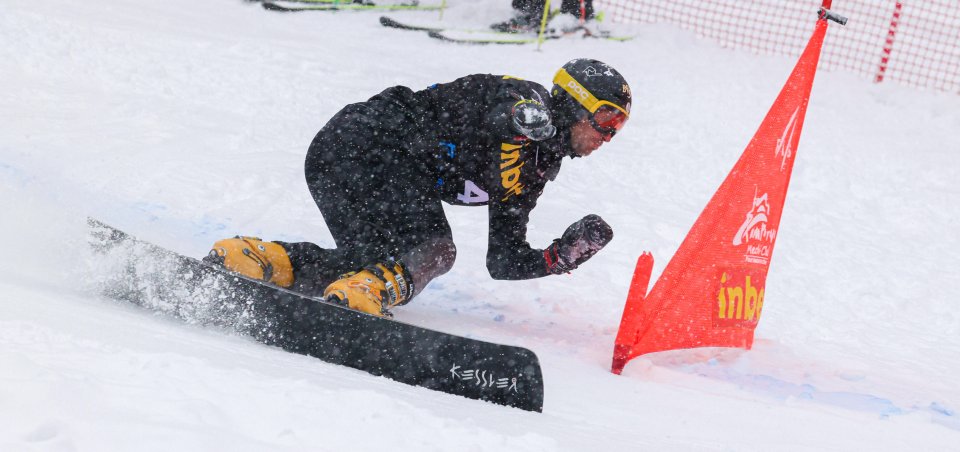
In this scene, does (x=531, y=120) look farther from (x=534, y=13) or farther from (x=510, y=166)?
(x=534, y=13)

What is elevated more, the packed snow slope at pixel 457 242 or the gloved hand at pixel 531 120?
the gloved hand at pixel 531 120

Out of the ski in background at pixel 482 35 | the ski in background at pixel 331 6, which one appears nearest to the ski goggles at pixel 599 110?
the ski in background at pixel 482 35

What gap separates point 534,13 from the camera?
1230cm

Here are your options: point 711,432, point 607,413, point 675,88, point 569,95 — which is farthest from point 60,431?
point 675,88

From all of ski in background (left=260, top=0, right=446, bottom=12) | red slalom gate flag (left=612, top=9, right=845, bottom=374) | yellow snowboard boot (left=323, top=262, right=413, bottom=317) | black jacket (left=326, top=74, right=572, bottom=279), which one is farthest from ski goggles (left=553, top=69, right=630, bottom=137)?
ski in background (left=260, top=0, right=446, bottom=12)

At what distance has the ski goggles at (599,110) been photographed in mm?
3285

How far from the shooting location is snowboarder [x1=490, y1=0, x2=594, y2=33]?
12227 millimetres

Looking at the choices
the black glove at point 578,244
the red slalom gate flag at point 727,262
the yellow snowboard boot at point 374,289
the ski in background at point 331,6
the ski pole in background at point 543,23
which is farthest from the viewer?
the ski in background at point 331,6

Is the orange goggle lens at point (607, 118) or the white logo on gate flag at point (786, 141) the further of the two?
the white logo on gate flag at point (786, 141)

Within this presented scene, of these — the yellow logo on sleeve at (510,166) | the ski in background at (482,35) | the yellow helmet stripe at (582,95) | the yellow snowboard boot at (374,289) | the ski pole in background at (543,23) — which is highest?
the yellow helmet stripe at (582,95)

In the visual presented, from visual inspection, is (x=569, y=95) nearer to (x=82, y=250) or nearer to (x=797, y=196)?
(x=82, y=250)

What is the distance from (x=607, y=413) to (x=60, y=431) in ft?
5.50

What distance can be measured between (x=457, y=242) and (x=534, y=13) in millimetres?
8027

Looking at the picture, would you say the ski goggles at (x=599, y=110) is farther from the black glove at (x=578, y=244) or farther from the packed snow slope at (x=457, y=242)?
the packed snow slope at (x=457, y=242)
